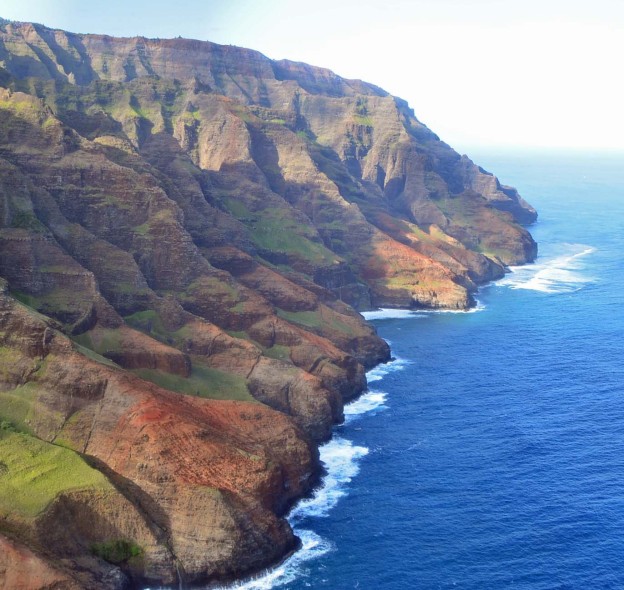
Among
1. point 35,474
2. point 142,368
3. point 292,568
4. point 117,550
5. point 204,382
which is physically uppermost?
point 142,368

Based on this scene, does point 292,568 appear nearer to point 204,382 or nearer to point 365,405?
point 204,382

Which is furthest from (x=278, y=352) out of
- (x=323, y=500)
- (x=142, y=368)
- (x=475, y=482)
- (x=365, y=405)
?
(x=475, y=482)

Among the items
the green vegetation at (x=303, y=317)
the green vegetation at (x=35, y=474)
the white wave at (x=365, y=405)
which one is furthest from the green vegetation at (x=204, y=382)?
the green vegetation at (x=303, y=317)

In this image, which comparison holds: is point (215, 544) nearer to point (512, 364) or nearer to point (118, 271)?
point (118, 271)

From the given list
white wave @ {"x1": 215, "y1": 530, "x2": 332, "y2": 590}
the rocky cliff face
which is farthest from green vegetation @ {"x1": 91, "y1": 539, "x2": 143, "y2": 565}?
white wave @ {"x1": 215, "y1": 530, "x2": 332, "y2": 590}

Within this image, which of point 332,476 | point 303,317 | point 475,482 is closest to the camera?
point 475,482

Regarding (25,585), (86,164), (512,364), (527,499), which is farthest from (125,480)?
(512,364)

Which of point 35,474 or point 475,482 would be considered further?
point 475,482
